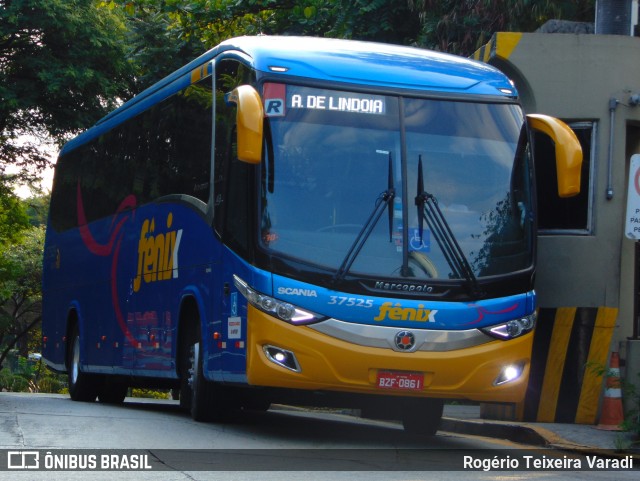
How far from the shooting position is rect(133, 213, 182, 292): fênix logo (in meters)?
13.2

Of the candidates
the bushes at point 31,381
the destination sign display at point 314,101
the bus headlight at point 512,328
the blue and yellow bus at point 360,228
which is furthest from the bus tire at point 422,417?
the bushes at point 31,381

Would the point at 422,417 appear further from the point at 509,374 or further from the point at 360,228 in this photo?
the point at 360,228

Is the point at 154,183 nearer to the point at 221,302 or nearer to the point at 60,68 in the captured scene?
the point at 221,302

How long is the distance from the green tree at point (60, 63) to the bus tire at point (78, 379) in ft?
28.5

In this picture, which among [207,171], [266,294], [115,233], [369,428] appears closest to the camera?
[266,294]

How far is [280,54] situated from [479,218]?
2273 mm

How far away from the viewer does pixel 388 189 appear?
34.6 ft

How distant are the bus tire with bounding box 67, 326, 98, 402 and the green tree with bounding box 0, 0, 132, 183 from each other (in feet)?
28.5

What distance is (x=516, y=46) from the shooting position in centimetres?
1426

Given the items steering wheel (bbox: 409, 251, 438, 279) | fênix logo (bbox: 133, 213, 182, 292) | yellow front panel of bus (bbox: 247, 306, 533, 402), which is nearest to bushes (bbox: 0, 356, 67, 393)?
fênix logo (bbox: 133, 213, 182, 292)

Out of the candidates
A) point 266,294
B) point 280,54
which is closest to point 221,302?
point 266,294

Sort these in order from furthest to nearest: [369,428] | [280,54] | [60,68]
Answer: [60,68] < [369,428] < [280,54]

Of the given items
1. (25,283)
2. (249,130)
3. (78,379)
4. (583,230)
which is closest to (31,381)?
(25,283)

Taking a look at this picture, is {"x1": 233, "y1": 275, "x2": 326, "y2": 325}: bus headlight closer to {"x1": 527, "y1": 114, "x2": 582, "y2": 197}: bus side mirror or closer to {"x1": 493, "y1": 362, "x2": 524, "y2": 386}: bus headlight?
{"x1": 493, "y1": 362, "x2": 524, "y2": 386}: bus headlight
